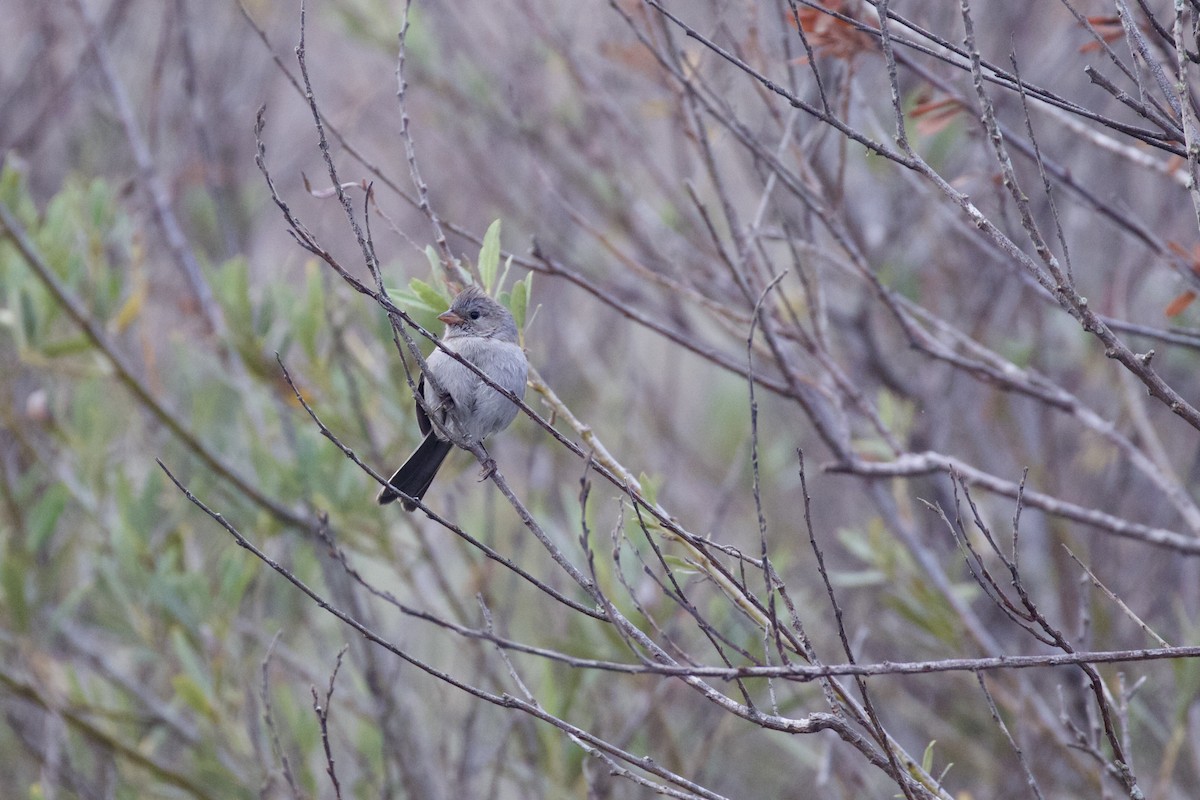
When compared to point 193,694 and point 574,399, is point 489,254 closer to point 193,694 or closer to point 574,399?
point 193,694

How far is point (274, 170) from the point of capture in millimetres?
6324

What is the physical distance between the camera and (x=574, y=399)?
5742mm

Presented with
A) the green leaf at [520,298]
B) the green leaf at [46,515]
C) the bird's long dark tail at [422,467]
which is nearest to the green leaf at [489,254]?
the green leaf at [520,298]

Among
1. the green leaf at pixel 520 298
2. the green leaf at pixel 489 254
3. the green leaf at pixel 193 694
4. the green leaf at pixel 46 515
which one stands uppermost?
the green leaf at pixel 489 254

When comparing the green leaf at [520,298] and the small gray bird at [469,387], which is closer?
the green leaf at [520,298]

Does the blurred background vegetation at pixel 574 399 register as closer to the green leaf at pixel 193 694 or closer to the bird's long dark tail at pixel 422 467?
the green leaf at pixel 193 694

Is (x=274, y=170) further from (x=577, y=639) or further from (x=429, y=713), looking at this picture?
(x=577, y=639)

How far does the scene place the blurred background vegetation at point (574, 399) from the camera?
314 centimetres

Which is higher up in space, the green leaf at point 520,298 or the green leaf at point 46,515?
the green leaf at point 520,298

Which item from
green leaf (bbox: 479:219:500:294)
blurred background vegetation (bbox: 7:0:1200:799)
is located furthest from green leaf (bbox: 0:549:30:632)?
green leaf (bbox: 479:219:500:294)

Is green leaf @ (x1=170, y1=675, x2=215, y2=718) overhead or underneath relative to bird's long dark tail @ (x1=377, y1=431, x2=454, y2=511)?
underneath

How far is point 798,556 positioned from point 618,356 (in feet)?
4.39

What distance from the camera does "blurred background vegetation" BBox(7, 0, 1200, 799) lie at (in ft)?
10.3

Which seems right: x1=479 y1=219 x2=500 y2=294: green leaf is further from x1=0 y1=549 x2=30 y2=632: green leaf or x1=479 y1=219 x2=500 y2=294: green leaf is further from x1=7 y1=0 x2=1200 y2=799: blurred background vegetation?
x1=0 y1=549 x2=30 y2=632: green leaf
